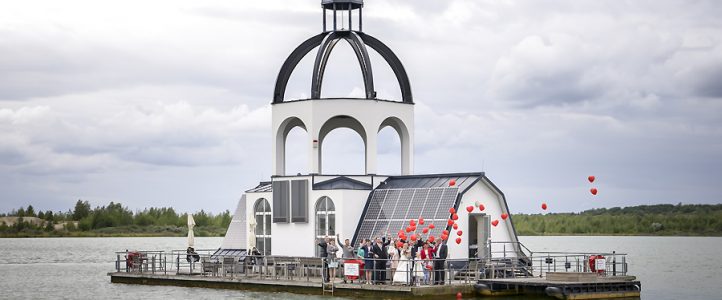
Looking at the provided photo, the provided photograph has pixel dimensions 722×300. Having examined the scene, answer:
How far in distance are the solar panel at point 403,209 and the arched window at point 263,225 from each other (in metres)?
4.56

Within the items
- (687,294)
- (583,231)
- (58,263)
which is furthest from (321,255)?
(583,231)

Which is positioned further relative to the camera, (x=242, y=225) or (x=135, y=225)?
(x=135, y=225)

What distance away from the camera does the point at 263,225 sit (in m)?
48.4

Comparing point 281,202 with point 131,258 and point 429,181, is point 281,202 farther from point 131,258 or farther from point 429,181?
point 131,258

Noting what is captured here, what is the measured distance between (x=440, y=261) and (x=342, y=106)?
30.2 feet

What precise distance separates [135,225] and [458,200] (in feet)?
321

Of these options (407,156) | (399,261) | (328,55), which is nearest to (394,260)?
(399,261)

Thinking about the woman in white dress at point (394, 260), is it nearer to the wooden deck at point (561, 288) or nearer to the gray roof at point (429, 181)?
the wooden deck at point (561, 288)

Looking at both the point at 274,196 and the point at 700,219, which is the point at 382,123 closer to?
the point at 274,196

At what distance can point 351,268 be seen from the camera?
40.2 metres

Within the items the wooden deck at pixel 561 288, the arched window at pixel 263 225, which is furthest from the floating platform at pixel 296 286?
the arched window at pixel 263 225

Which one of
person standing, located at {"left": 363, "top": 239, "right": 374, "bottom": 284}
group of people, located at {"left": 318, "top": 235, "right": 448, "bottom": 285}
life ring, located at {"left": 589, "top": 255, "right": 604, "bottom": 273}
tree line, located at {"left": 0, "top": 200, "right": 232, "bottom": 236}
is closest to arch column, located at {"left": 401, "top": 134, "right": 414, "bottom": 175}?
group of people, located at {"left": 318, "top": 235, "right": 448, "bottom": 285}

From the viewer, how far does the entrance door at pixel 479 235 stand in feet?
144

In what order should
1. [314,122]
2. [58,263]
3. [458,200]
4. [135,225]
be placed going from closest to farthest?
[458,200]
[314,122]
[58,263]
[135,225]
